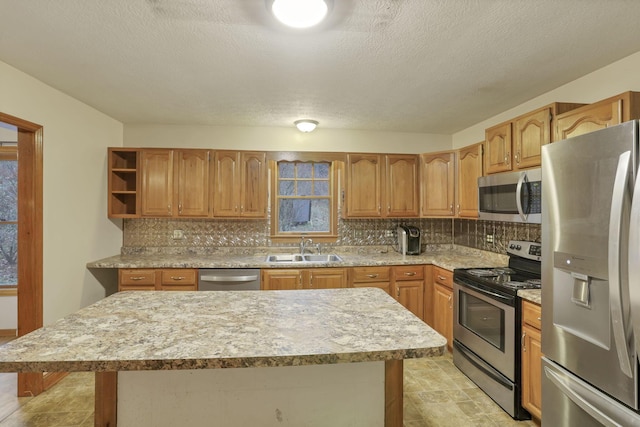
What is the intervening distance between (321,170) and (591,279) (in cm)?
295

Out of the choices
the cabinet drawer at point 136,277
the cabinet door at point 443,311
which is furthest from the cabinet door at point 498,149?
the cabinet drawer at point 136,277

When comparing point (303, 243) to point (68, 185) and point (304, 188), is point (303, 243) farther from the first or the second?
point (68, 185)

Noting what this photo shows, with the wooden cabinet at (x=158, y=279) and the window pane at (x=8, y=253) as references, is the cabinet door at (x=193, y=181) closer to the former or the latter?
the wooden cabinet at (x=158, y=279)

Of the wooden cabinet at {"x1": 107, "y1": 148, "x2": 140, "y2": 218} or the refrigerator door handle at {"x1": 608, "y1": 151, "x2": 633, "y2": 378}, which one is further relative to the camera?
the wooden cabinet at {"x1": 107, "y1": 148, "x2": 140, "y2": 218}

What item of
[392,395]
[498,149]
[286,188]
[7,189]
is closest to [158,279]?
[286,188]

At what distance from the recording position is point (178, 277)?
3240mm

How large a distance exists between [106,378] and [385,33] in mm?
2150

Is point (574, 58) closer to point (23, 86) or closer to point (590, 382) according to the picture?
point (590, 382)

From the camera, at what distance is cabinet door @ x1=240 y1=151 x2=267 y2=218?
12.0 ft

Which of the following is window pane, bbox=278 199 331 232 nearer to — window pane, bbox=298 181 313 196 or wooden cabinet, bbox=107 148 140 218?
window pane, bbox=298 181 313 196

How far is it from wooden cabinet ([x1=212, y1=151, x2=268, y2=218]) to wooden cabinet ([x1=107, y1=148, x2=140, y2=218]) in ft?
2.85

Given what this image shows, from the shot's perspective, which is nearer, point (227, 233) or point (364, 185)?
point (364, 185)

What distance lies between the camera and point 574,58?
6.94 feet

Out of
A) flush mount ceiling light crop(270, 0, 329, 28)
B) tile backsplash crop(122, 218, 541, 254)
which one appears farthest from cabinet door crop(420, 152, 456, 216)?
flush mount ceiling light crop(270, 0, 329, 28)
